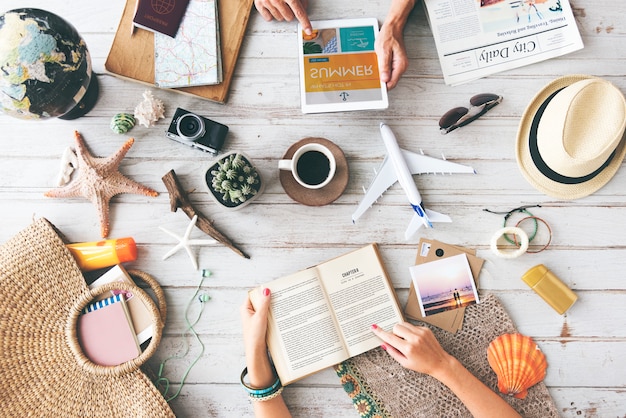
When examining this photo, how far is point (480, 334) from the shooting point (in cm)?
118

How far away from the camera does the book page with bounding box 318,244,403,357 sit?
1149 mm

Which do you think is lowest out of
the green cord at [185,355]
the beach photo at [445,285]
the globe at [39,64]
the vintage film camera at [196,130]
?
the green cord at [185,355]

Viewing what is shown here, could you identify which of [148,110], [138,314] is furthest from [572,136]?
[138,314]

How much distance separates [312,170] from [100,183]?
→ 557mm

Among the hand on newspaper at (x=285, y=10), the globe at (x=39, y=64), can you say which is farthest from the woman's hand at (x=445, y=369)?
the globe at (x=39, y=64)

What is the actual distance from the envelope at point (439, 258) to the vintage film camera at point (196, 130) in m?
0.61

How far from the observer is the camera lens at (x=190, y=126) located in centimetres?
114

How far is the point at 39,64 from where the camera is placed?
899mm

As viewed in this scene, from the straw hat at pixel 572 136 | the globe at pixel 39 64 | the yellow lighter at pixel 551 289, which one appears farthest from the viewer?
the yellow lighter at pixel 551 289

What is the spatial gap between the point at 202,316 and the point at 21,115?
641mm

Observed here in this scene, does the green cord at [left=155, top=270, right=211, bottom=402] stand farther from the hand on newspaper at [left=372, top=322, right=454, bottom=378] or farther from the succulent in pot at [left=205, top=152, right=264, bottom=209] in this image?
the hand on newspaper at [left=372, top=322, right=454, bottom=378]

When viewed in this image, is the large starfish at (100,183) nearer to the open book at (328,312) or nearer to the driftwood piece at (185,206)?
the driftwood piece at (185,206)

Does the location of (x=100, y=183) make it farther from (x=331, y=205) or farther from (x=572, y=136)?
(x=572, y=136)

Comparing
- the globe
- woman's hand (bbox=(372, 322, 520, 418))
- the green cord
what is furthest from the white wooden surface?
the globe
